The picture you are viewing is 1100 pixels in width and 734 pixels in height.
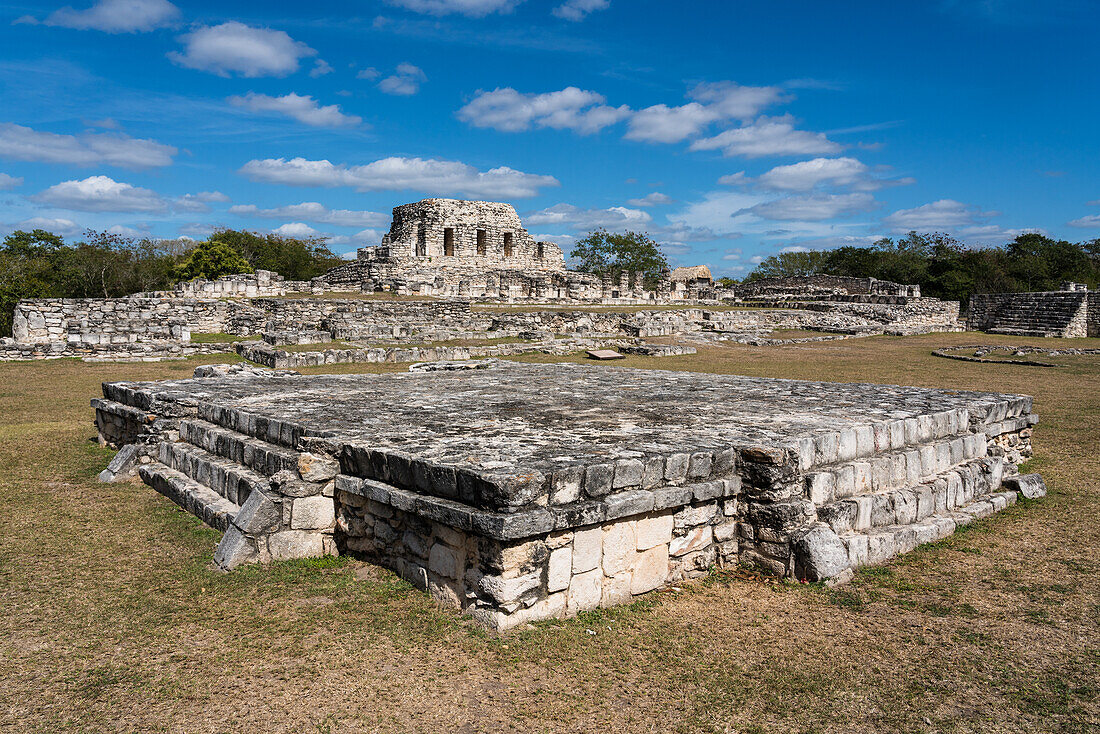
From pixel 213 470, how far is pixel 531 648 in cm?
376

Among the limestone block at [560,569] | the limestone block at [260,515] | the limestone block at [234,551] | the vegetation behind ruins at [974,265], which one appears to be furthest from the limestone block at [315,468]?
the vegetation behind ruins at [974,265]

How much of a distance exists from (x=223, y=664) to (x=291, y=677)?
42 cm

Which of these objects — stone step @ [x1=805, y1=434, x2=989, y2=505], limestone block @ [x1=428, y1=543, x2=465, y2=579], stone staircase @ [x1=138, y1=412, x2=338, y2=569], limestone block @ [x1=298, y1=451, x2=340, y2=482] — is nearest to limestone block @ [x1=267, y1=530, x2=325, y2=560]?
stone staircase @ [x1=138, y1=412, x2=338, y2=569]

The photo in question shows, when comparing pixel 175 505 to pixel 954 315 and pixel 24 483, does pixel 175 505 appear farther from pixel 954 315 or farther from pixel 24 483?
pixel 954 315

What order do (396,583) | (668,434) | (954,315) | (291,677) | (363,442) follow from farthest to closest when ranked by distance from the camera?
1. (954,315)
2. (668,434)
3. (363,442)
4. (396,583)
5. (291,677)

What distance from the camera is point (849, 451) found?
17.5 ft

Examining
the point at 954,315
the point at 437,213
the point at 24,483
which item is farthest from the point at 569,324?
the point at 954,315

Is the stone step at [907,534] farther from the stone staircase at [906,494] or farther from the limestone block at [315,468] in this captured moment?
the limestone block at [315,468]

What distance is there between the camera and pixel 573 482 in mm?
4027

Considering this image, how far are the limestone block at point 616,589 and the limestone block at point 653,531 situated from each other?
0.22m

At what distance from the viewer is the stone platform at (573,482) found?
3.95m

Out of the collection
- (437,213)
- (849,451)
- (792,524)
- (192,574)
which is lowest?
(192,574)

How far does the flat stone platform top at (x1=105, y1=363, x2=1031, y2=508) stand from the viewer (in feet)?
14.2

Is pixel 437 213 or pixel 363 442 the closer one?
pixel 363 442
